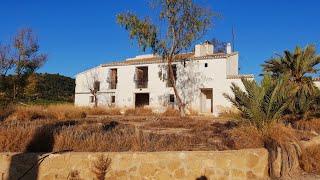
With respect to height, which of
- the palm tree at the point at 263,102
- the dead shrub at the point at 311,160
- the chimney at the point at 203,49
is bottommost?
the dead shrub at the point at 311,160

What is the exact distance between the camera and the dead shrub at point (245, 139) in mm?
7211

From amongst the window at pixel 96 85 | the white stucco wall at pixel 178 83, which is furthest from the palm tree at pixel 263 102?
the window at pixel 96 85

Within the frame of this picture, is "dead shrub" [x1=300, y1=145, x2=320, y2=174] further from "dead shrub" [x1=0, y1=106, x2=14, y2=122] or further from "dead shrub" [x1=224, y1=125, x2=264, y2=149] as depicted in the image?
"dead shrub" [x1=0, y1=106, x2=14, y2=122]

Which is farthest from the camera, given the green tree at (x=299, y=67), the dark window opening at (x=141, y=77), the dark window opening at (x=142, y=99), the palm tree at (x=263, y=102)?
the dark window opening at (x=142, y=99)

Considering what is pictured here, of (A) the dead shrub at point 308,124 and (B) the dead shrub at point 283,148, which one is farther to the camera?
(A) the dead shrub at point 308,124

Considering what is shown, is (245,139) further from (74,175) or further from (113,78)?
(113,78)

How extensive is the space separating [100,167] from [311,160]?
5203 mm

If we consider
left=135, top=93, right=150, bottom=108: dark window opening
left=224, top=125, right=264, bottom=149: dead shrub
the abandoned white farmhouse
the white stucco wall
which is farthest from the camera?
left=135, top=93, right=150, bottom=108: dark window opening

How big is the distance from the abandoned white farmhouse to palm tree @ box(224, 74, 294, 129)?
17.0 meters

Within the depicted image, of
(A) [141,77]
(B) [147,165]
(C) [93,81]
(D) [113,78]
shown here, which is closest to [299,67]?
(B) [147,165]

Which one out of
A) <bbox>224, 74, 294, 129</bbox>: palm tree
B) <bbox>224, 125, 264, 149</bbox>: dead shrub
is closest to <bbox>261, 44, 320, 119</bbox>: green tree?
<bbox>224, 74, 294, 129</bbox>: palm tree

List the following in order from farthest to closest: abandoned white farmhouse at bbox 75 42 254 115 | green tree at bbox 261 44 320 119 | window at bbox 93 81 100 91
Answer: window at bbox 93 81 100 91, abandoned white farmhouse at bbox 75 42 254 115, green tree at bbox 261 44 320 119

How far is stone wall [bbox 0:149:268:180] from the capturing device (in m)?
5.95

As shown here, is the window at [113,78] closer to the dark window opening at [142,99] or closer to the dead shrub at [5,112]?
A: the dark window opening at [142,99]
